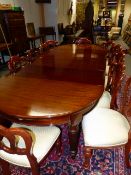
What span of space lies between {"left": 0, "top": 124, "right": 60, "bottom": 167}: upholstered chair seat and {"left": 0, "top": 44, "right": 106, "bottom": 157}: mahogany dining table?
16 cm

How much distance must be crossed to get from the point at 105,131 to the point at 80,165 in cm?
46

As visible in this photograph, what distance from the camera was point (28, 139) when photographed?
0.89m

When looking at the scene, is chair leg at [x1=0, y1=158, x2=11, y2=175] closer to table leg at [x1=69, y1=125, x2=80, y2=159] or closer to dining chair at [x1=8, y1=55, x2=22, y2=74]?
table leg at [x1=69, y1=125, x2=80, y2=159]

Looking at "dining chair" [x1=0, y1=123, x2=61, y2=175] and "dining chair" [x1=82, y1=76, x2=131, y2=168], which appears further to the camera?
"dining chair" [x1=82, y1=76, x2=131, y2=168]

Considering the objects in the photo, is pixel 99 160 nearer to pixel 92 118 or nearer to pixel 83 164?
pixel 83 164

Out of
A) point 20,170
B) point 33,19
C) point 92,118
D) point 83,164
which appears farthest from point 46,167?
point 33,19

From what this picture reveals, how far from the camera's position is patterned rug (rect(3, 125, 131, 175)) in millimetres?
1495

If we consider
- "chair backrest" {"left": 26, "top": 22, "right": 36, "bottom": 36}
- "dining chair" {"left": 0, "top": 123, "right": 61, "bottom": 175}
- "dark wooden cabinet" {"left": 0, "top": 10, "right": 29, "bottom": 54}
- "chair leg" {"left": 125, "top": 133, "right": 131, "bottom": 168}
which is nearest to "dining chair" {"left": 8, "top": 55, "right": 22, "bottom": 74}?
"dining chair" {"left": 0, "top": 123, "right": 61, "bottom": 175}

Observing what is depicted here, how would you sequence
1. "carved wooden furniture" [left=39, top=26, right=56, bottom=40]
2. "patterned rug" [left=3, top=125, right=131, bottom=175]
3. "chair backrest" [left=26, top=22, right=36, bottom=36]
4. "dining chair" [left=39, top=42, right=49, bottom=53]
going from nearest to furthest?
1. "patterned rug" [left=3, top=125, right=131, bottom=175]
2. "dining chair" [left=39, top=42, right=49, bottom=53]
3. "chair backrest" [left=26, top=22, right=36, bottom=36]
4. "carved wooden furniture" [left=39, top=26, right=56, bottom=40]

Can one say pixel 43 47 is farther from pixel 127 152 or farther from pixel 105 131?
pixel 127 152

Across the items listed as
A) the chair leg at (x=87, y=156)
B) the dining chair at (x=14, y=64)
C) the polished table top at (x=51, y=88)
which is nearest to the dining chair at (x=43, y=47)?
the polished table top at (x=51, y=88)

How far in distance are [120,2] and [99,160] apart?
1225 centimetres

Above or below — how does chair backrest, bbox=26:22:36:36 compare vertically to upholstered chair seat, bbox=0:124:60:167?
above

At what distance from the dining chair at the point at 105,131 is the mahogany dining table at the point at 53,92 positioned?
0.46ft
